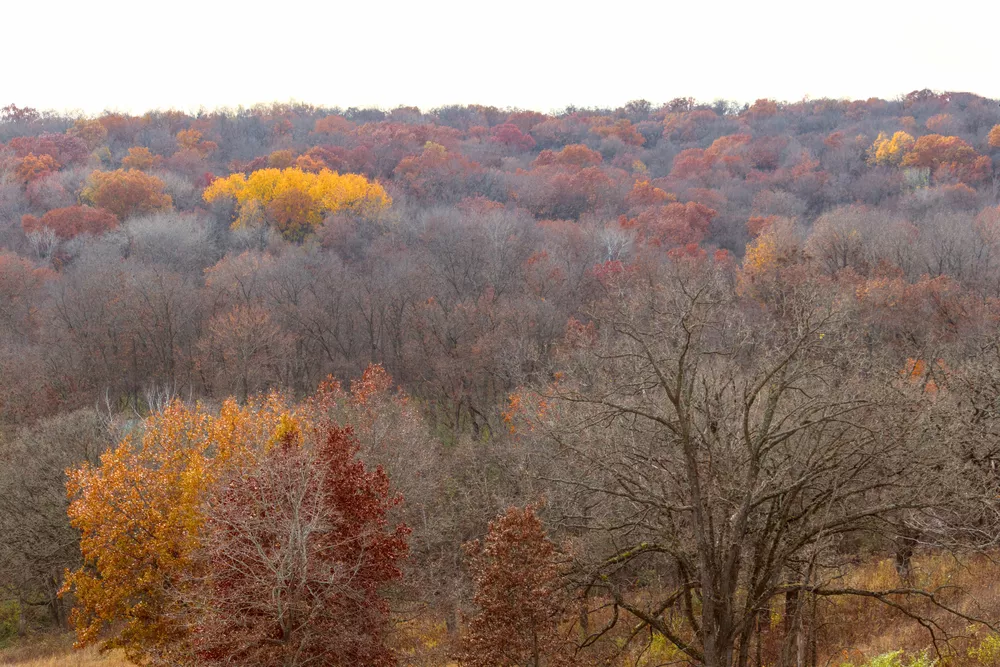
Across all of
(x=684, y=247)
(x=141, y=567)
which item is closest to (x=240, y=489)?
(x=141, y=567)

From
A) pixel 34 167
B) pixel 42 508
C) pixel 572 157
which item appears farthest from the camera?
pixel 572 157

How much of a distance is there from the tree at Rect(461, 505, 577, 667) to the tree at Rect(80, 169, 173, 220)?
2690 inches

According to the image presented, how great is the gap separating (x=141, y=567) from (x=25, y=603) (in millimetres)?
16169

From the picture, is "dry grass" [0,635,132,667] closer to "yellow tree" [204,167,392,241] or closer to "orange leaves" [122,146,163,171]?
"yellow tree" [204,167,392,241]

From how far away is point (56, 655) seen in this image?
84.2ft

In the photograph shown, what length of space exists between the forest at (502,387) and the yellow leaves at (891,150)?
1.49 feet

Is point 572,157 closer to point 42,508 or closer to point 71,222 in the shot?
point 71,222

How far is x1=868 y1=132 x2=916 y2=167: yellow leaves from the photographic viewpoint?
298ft

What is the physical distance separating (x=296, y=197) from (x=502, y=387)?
37672mm

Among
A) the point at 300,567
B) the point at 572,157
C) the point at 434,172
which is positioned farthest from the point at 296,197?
the point at 300,567

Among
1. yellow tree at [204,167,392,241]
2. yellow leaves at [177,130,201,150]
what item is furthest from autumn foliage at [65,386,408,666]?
yellow leaves at [177,130,201,150]

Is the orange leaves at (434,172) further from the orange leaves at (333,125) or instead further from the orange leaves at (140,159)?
the orange leaves at (140,159)

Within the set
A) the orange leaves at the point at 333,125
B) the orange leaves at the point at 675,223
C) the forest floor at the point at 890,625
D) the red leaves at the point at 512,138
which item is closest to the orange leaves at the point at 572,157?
the red leaves at the point at 512,138

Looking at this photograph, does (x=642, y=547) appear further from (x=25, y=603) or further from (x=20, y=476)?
(x=25, y=603)
